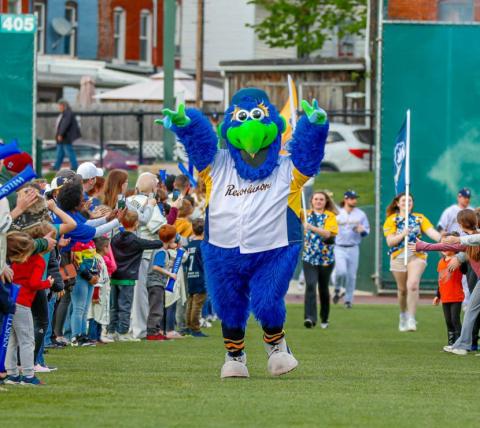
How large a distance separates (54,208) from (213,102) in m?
36.0

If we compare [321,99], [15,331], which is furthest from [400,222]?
[321,99]

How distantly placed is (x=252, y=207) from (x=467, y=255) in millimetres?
3682

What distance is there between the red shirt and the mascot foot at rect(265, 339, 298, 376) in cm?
192

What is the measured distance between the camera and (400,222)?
58.2ft

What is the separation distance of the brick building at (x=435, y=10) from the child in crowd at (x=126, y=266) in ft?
34.2

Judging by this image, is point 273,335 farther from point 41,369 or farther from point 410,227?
point 410,227

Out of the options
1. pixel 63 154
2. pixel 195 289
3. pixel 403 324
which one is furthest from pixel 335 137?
pixel 195 289

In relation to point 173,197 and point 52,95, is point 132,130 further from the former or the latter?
point 173,197

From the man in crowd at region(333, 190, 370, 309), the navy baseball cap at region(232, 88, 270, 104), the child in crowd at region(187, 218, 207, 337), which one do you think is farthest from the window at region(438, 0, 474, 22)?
the navy baseball cap at region(232, 88, 270, 104)

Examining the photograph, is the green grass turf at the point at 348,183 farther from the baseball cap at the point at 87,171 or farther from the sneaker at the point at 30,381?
the sneaker at the point at 30,381

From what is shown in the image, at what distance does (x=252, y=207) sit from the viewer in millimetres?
11203

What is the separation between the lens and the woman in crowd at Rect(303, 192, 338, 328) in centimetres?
1862

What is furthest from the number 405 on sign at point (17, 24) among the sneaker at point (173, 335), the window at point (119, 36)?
the window at point (119, 36)

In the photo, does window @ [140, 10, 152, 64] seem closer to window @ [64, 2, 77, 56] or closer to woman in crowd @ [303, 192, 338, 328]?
window @ [64, 2, 77, 56]
